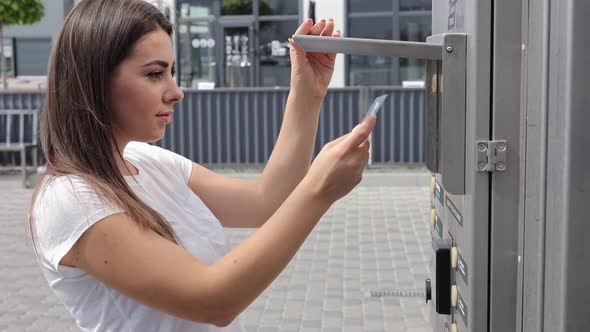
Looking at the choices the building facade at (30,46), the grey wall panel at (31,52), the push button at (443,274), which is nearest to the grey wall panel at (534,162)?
the push button at (443,274)

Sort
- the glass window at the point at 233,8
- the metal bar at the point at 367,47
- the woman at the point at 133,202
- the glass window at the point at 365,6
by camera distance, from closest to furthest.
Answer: the woman at the point at 133,202
the metal bar at the point at 367,47
the glass window at the point at 365,6
the glass window at the point at 233,8

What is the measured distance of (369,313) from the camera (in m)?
5.20

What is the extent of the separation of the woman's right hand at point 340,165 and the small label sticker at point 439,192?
0.87 m

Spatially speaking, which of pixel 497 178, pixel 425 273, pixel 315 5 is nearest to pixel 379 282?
pixel 425 273

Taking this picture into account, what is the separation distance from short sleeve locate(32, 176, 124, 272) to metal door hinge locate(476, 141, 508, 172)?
0.74 m

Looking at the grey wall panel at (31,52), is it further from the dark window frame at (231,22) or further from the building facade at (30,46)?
the dark window frame at (231,22)

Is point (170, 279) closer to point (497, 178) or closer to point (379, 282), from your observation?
point (497, 178)

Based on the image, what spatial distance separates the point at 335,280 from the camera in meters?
5.98

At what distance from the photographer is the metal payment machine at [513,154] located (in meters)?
1.45

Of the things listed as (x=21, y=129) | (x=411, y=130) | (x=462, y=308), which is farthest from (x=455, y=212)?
(x=21, y=129)

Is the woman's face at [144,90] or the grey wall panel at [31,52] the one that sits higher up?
the grey wall panel at [31,52]

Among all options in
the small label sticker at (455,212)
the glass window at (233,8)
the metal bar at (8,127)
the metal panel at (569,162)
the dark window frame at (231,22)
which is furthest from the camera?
the glass window at (233,8)

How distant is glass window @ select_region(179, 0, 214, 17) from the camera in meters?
18.1

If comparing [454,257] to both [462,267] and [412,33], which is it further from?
[412,33]
